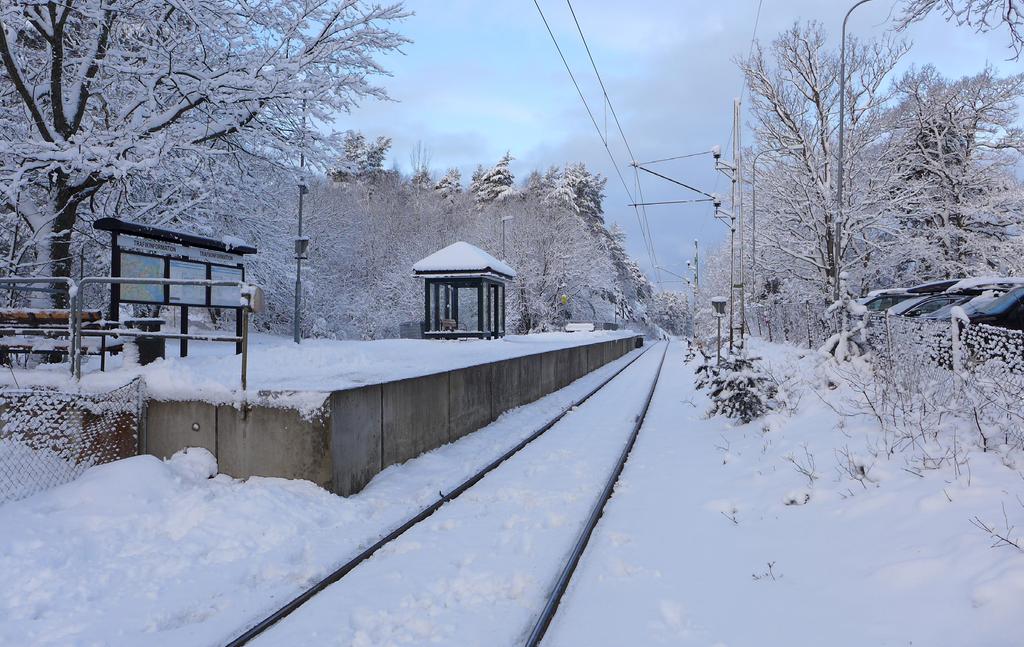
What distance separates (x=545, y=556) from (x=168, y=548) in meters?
2.98

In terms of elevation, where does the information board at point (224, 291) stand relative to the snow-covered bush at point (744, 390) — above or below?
above

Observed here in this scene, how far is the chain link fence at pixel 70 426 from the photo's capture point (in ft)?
19.9

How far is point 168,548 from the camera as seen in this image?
185 inches

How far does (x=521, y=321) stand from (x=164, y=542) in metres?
42.6

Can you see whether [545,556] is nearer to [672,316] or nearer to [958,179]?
[958,179]

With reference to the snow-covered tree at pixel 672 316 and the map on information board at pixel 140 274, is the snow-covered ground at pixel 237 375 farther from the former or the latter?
the snow-covered tree at pixel 672 316

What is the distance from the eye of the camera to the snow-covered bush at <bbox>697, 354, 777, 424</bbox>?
9578mm

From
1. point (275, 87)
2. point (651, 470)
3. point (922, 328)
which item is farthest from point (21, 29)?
point (922, 328)

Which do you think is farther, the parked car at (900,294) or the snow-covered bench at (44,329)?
the parked car at (900,294)

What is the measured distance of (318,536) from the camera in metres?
5.00

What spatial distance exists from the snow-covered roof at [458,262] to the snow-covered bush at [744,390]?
12.2m

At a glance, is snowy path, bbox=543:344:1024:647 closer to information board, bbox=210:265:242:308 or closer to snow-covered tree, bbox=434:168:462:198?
information board, bbox=210:265:242:308

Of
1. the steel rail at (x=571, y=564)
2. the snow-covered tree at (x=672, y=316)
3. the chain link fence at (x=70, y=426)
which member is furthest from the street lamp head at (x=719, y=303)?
the snow-covered tree at (x=672, y=316)

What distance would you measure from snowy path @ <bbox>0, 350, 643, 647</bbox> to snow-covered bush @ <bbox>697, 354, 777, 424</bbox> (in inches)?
210
